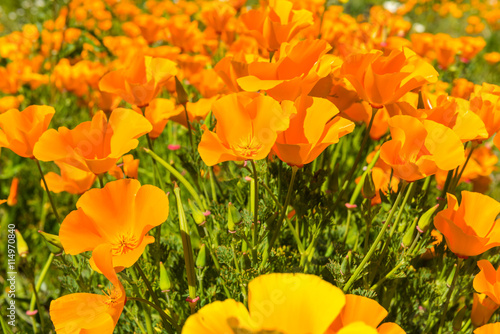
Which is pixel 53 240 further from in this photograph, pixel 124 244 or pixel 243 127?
pixel 243 127

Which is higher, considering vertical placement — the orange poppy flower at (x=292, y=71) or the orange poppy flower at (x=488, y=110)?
the orange poppy flower at (x=292, y=71)

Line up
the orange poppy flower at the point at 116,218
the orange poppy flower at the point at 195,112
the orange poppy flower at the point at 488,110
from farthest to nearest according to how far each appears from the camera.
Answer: the orange poppy flower at the point at 195,112
the orange poppy flower at the point at 488,110
the orange poppy flower at the point at 116,218

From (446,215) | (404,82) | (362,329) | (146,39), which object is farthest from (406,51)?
(146,39)

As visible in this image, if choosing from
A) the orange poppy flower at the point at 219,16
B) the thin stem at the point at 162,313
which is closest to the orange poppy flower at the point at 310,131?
the thin stem at the point at 162,313

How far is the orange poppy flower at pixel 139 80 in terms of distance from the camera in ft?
3.84

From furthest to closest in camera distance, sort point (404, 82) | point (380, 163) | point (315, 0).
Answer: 1. point (315, 0)
2. point (380, 163)
3. point (404, 82)

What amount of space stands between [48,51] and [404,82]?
256 centimetres

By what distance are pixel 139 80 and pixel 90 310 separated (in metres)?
0.67

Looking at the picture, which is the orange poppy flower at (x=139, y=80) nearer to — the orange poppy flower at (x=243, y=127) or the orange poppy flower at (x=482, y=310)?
the orange poppy flower at (x=243, y=127)

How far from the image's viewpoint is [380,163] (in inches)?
48.8

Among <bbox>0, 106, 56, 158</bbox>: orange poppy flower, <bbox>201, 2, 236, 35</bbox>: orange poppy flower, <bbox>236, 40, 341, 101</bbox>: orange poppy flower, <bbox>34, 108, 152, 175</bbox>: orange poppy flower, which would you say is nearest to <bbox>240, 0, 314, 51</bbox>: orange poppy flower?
<bbox>236, 40, 341, 101</bbox>: orange poppy flower

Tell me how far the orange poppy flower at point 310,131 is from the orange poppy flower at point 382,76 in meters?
0.13

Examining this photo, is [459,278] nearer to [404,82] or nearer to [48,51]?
[404,82]

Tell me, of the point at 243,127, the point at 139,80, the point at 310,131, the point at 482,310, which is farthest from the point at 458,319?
the point at 139,80
